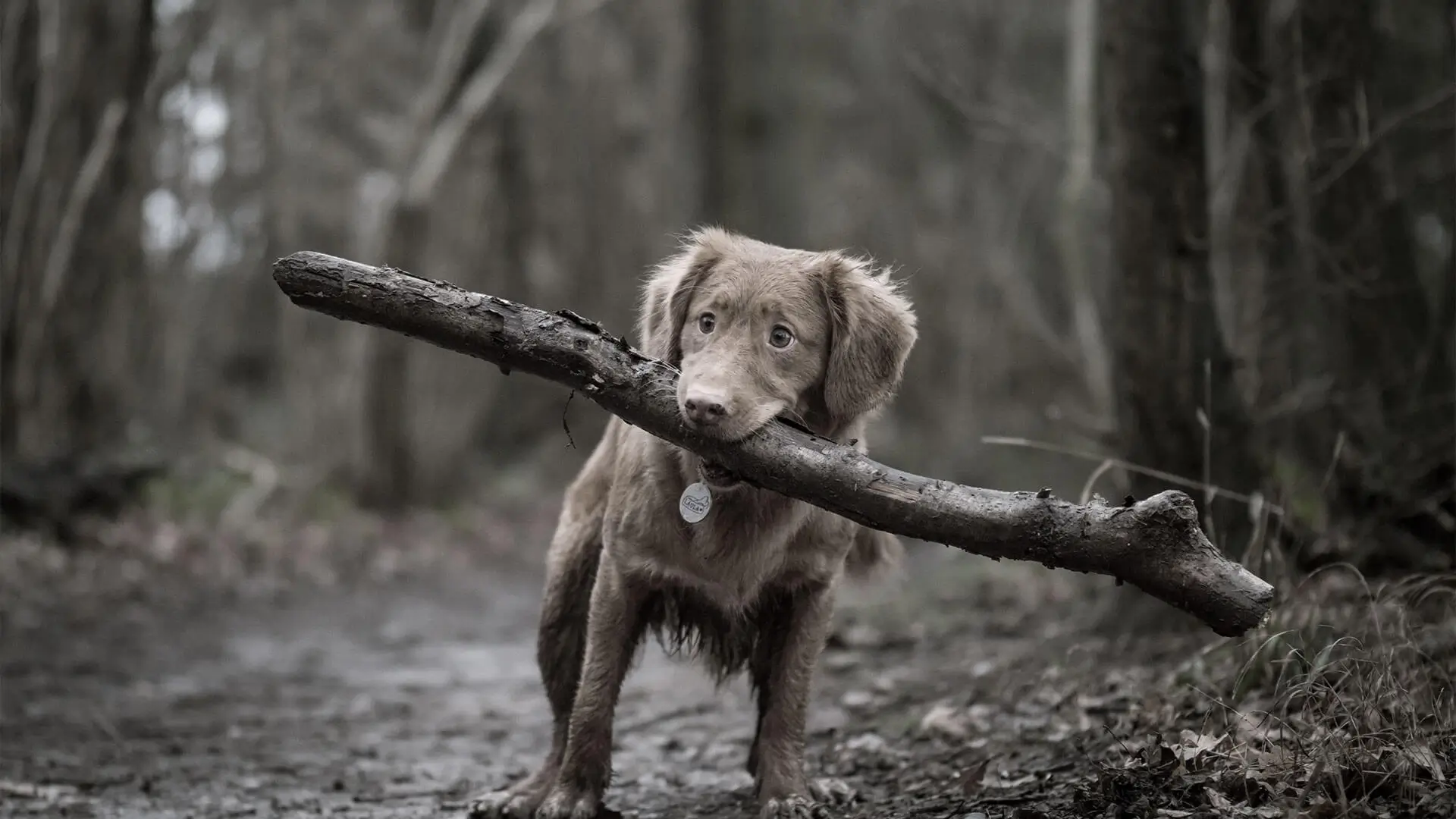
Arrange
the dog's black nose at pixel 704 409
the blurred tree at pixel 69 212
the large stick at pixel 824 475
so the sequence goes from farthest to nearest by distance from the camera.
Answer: the blurred tree at pixel 69 212
the dog's black nose at pixel 704 409
the large stick at pixel 824 475

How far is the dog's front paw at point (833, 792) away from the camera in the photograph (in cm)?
465

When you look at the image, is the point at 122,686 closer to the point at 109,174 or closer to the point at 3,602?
the point at 3,602

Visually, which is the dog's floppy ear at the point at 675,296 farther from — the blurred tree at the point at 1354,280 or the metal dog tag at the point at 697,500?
the blurred tree at the point at 1354,280

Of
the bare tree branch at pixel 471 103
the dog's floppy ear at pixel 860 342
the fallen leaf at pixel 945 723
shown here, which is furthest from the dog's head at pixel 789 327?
the bare tree branch at pixel 471 103

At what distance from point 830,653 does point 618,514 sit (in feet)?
13.3

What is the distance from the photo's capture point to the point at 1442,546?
234 inches

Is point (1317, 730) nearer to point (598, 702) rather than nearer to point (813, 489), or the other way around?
point (813, 489)

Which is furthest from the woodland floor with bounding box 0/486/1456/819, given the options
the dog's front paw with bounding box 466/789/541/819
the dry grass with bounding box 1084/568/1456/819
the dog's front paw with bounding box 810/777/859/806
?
the dog's front paw with bounding box 466/789/541/819

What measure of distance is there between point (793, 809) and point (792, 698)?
426mm

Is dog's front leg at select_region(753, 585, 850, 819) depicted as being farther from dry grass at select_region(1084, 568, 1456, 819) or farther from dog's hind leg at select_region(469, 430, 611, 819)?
dry grass at select_region(1084, 568, 1456, 819)

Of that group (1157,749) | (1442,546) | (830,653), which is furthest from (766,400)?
(830,653)

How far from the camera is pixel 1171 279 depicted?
6.00 meters

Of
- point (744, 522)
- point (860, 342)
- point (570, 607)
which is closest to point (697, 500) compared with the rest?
point (744, 522)

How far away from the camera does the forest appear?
496cm
